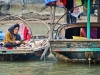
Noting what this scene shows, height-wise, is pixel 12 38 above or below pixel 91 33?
below

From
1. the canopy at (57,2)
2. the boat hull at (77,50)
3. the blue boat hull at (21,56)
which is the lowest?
the blue boat hull at (21,56)

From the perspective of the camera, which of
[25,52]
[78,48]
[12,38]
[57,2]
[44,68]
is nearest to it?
[78,48]

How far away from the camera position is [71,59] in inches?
633

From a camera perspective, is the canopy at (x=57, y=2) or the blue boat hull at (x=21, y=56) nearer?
the canopy at (x=57, y=2)

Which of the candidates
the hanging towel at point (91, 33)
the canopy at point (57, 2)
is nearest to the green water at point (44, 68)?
the hanging towel at point (91, 33)

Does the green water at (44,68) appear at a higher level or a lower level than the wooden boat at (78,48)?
lower

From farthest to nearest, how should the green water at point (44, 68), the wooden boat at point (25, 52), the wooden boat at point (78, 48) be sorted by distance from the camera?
1. the wooden boat at point (25, 52)
2. the wooden boat at point (78, 48)
3. the green water at point (44, 68)

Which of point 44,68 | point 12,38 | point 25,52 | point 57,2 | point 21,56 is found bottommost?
point 44,68

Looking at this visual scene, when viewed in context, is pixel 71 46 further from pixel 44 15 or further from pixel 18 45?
pixel 44 15

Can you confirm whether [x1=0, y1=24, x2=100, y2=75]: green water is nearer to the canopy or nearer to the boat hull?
the boat hull

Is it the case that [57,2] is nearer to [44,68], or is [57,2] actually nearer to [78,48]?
[78,48]

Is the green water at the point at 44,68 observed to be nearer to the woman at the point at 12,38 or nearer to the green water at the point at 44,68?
the green water at the point at 44,68

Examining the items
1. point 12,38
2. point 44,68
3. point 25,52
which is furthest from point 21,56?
point 44,68

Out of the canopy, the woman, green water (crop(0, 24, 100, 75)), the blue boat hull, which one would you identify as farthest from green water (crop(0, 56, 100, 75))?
the canopy
